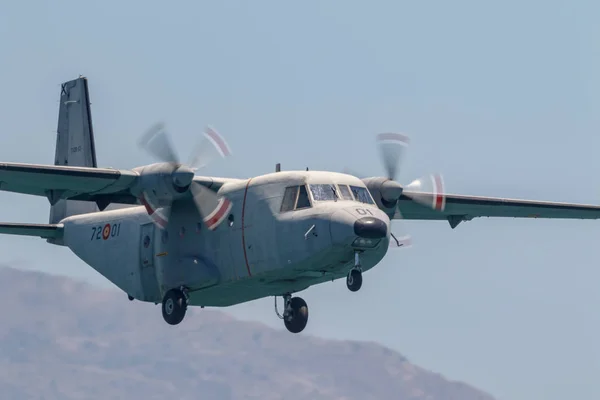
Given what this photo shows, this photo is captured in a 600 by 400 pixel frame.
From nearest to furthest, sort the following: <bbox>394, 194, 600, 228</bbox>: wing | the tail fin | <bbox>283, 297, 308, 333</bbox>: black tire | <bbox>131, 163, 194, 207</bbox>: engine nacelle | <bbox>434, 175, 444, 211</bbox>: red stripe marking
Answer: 1. <bbox>131, 163, 194, 207</bbox>: engine nacelle
2. <bbox>283, 297, 308, 333</bbox>: black tire
3. <bbox>434, 175, 444, 211</bbox>: red stripe marking
4. <bbox>394, 194, 600, 228</bbox>: wing
5. the tail fin

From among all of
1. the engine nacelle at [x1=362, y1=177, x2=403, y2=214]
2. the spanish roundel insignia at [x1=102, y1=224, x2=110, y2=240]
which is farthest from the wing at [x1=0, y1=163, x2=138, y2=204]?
the engine nacelle at [x1=362, y1=177, x2=403, y2=214]

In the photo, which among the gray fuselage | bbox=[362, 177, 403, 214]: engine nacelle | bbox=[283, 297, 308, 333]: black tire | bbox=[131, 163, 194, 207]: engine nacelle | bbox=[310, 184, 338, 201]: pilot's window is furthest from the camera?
bbox=[362, 177, 403, 214]: engine nacelle

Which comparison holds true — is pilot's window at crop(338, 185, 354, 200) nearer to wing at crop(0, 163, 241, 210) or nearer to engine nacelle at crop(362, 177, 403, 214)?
engine nacelle at crop(362, 177, 403, 214)

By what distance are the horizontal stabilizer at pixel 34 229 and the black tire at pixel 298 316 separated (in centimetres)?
683

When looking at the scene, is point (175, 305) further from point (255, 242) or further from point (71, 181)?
point (71, 181)

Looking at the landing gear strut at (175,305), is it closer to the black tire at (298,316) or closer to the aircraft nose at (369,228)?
the black tire at (298,316)

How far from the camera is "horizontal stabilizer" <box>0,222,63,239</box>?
2753cm

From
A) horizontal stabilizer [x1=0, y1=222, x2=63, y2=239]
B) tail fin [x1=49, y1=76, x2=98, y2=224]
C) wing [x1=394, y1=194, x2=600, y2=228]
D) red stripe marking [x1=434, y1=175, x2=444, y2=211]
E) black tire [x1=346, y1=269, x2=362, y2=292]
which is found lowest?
black tire [x1=346, y1=269, x2=362, y2=292]

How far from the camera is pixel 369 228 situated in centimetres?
2209

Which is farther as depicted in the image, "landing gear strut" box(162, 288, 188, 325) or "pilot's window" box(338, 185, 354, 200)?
"landing gear strut" box(162, 288, 188, 325)

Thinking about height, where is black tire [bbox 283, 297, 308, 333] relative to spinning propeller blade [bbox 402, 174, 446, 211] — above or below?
A: below

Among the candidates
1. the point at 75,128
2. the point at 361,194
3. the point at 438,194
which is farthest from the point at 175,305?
the point at 75,128

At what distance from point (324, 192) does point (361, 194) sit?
0.81 m

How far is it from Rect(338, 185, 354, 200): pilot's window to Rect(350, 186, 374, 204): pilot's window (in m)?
0.12
